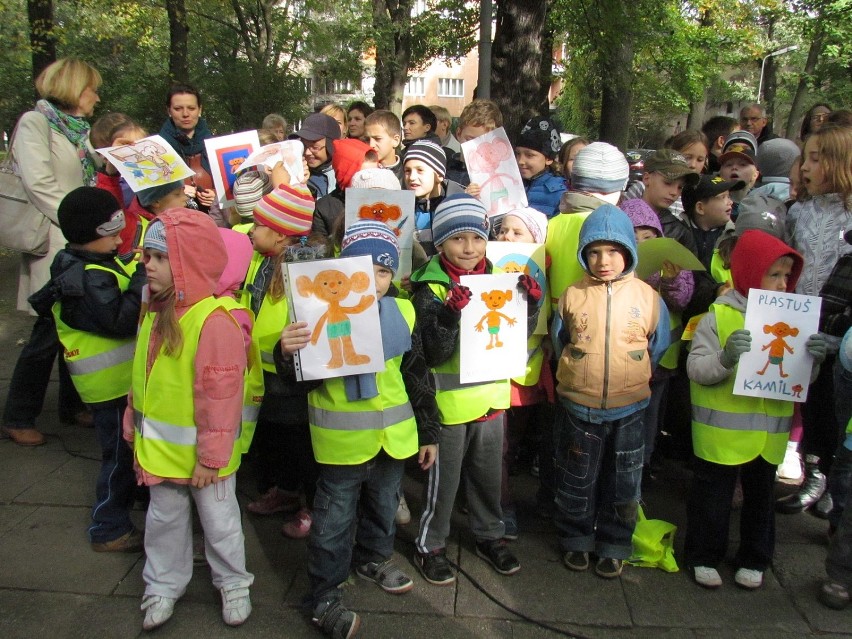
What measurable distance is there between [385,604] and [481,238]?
5.55 ft

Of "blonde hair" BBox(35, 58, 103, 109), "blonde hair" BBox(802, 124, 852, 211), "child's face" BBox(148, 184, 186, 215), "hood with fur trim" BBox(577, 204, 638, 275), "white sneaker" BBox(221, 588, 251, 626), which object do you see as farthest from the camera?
"blonde hair" BBox(35, 58, 103, 109)

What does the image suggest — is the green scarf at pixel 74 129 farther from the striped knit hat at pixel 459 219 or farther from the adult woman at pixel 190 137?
the striped knit hat at pixel 459 219

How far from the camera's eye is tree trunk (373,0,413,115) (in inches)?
780

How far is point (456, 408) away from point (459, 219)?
2.81 feet

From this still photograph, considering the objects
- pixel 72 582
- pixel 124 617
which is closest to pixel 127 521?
pixel 72 582

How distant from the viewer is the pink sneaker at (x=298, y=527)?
3668 mm

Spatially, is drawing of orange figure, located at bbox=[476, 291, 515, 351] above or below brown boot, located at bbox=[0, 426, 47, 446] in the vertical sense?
above

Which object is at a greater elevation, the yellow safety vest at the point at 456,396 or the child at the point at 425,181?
the child at the point at 425,181

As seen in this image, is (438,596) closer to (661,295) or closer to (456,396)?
(456,396)

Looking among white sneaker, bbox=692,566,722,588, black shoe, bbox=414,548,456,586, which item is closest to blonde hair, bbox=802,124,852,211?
white sneaker, bbox=692,566,722,588

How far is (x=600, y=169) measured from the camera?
3.62 meters

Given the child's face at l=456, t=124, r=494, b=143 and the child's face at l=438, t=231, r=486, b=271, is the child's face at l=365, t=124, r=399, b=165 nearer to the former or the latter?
the child's face at l=456, t=124, r=494, b=143

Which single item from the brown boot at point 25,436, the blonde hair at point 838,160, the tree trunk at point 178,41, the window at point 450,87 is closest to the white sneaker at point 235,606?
the brown boot at point 25,436

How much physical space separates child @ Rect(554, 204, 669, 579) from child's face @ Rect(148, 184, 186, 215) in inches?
92.3
